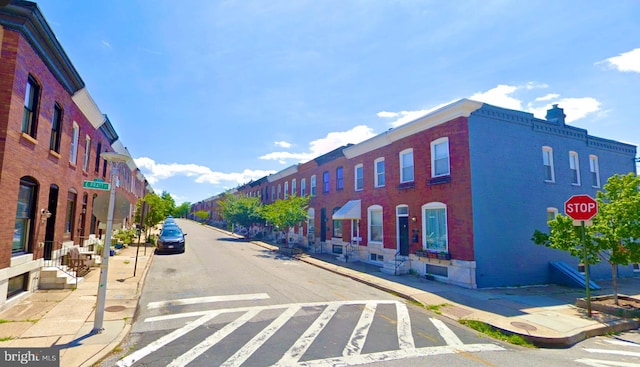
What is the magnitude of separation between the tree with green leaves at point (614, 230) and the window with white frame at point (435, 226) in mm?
4187

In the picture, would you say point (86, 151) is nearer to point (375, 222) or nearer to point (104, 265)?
point (104, 265)

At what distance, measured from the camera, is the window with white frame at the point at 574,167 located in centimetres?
1692

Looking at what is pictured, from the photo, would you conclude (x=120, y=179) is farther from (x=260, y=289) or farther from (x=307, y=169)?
(x=260, y=289)

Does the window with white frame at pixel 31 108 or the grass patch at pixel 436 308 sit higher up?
the window with white frame at pixel 31 108

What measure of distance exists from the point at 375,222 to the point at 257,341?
46.1 feet

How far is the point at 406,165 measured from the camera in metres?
17.5

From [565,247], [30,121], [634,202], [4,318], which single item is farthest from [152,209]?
[634,202]

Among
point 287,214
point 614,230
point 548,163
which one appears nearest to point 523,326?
point 614,230

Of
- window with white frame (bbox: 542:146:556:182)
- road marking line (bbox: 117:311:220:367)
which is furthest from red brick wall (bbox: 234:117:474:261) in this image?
road marking line (bbox: 117:311:220:367)

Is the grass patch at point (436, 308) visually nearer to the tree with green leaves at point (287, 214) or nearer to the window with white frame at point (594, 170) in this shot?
the window with white frame at point (594, 170)

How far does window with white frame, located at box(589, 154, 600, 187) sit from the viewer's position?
58.1 feet

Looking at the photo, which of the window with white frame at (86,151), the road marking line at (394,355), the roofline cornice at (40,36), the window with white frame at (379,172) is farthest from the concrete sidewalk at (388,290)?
the roofline cornice at (40,36)

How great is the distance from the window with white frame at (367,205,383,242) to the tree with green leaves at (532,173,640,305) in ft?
30.4

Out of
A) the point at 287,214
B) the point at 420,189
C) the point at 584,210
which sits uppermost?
the point at 420,189
